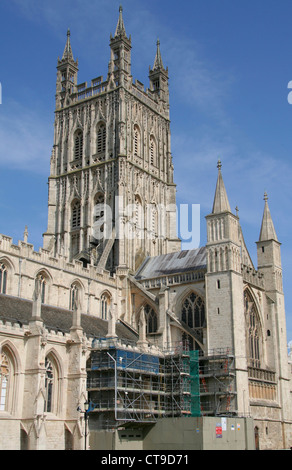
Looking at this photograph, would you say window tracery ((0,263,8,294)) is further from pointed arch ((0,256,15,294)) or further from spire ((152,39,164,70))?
spire ((152,39,164,70))

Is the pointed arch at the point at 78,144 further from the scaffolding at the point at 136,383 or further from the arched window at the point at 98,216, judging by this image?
the scaffolding at the point at 136,383

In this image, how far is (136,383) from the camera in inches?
1451

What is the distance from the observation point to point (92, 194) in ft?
184

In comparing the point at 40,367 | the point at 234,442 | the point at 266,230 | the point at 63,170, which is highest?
the point at 63,170

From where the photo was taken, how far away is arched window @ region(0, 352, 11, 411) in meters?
30.1

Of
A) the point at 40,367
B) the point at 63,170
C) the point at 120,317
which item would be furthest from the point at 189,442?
the point at 63,170

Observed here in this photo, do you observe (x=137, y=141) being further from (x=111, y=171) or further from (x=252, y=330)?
(x=252, y=330)

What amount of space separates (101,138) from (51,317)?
25003 mm

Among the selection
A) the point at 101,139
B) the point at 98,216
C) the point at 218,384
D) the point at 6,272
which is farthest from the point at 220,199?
the point at 101,139

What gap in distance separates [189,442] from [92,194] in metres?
27.9

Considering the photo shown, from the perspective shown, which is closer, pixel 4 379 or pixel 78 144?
pixel 4 379

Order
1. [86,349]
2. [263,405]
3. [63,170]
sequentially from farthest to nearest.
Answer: [63,170], [263,405], [86,349]

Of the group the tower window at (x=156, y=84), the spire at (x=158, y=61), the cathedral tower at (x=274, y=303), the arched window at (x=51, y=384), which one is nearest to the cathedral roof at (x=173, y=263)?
the cathedral tower at (x=274, y=303)

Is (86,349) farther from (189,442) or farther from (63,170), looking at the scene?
(63,170)
